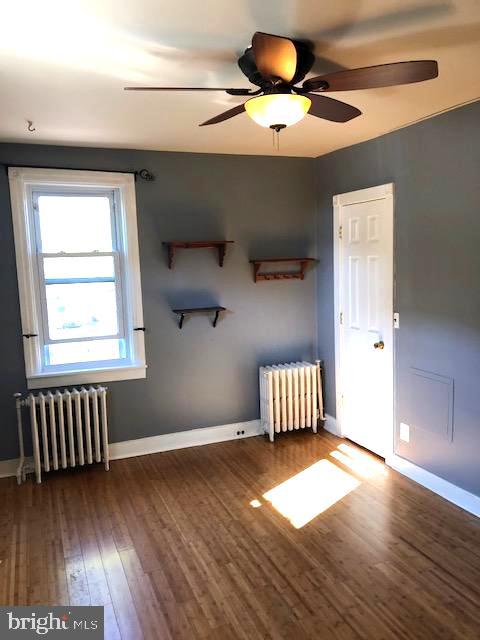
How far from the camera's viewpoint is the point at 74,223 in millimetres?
3865

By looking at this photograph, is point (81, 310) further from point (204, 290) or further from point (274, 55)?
point (274, 55)

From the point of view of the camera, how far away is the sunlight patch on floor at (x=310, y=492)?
10.3ft

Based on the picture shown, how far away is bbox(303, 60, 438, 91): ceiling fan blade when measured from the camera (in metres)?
1.73

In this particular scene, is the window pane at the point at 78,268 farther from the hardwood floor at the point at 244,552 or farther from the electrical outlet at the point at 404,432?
the electrical outlet at the point at 404,432

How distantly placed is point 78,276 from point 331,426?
259cm

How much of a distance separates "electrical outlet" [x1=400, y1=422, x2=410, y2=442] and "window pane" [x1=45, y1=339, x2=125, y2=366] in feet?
7.50

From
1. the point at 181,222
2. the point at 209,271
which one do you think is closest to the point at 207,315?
the point at 209,271

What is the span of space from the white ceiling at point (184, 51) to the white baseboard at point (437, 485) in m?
2.41

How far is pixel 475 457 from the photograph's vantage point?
9.99 ft

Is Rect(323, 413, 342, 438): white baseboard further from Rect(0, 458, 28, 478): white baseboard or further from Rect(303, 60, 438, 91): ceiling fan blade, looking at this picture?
Rect(303, 60, 438, 91): ceiling fan blade

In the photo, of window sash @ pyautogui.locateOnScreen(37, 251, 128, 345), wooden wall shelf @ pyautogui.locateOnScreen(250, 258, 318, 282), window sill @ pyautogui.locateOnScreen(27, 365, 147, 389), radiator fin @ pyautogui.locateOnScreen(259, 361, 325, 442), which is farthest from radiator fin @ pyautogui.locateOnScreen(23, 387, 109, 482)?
wooden wall shelf @ pyautogui.locateOnScreen(250, 258, 318, 282)

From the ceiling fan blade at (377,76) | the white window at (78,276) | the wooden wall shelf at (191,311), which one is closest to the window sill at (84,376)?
the white window at (78,276)

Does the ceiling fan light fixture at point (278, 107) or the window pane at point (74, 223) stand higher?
the ceiling fan light fixture at point (278, 107)

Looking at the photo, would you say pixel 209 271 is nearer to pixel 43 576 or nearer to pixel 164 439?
pixel 164 439
